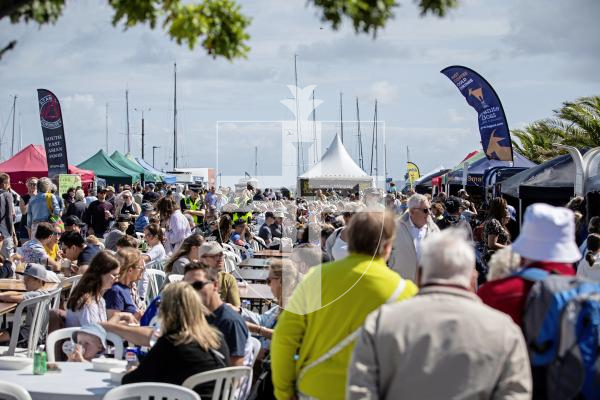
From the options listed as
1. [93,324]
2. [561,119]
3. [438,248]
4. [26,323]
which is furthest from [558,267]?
[561,119]

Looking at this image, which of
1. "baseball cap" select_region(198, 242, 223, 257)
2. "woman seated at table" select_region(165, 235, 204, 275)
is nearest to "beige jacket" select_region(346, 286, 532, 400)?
"baseball cap" select_region(198, 242, 223, 257)

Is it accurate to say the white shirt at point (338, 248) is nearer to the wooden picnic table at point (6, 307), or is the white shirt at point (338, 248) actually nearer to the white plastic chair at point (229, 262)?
the wooden picnic table at point (6, 307)

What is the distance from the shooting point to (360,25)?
3564mm

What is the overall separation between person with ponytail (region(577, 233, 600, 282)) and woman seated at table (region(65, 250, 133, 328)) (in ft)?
15.4

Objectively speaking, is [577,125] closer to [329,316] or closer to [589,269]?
[589,269]

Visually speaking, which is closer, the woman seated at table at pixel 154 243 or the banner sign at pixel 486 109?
the woman seated at table at pixel 154 243

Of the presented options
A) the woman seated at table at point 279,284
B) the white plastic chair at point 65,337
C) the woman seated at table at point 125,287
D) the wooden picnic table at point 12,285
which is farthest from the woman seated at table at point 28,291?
the woman seated at table at point 279,284

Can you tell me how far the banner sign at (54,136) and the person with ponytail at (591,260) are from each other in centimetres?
1559

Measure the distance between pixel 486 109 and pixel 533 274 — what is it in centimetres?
1786

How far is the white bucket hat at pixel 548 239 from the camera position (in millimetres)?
4066

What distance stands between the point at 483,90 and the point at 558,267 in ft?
58.4

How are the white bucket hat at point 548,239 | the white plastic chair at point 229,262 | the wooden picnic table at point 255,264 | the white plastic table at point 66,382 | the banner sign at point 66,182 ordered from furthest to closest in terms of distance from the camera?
the banner sign at point 66,182 → the wooden picnic table at point 255,264 → the white plastic chair at point 229,262 → the white plastic table at point 66,382 → the white bucket hat at point 548,239

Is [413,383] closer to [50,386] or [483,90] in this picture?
[50,386]

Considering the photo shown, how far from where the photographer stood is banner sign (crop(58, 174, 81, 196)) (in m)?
21.4
